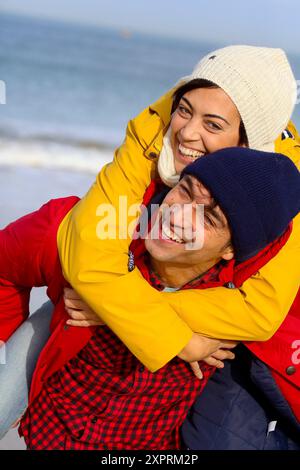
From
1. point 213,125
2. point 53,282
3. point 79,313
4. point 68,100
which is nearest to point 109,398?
point 79,313

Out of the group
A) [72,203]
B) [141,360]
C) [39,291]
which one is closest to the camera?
[141,360]

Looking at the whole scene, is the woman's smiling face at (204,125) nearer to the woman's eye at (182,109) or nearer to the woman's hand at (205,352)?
the woman's eye at (182,109)

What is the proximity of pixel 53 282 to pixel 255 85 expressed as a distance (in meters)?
0.92

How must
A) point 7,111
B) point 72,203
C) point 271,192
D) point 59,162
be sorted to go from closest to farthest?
1. point 271,192
2. point 72,203
3. point 59,162
4. point 7,111

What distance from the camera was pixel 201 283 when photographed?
223 cm

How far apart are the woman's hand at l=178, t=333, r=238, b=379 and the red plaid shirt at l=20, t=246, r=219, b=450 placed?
0.07 meters

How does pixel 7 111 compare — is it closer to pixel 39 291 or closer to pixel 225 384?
pixel 39 291

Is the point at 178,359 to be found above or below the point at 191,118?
below

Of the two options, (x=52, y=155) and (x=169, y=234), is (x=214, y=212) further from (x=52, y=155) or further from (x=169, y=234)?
(x=52, y=155)

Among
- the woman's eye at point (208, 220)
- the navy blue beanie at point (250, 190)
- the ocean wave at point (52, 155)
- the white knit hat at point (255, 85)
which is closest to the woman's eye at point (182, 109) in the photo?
the white knit hat at point (255, 85)

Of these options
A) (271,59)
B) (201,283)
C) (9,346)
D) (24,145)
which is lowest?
(24,145)

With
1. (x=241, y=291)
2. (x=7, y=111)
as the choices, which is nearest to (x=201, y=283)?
(x=241, y=291)

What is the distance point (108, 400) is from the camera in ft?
7.56

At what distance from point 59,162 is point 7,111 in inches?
210
